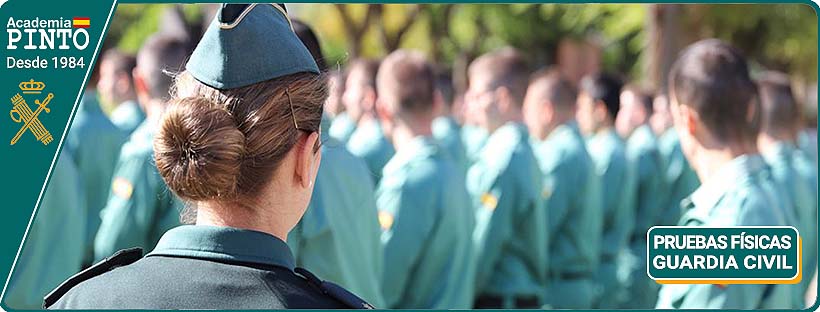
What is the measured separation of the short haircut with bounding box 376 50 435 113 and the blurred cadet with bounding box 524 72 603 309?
1.54 metres

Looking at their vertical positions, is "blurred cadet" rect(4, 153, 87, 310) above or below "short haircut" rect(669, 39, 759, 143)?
below

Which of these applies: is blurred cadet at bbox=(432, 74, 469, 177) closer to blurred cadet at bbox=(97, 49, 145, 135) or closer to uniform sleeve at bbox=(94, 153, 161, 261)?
blurred cadet at bbox=(97, 49, 145, 135)

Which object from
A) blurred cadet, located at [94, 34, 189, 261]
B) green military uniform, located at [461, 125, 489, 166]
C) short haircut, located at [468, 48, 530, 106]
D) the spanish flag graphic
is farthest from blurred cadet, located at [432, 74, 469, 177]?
the spanish flag graphic

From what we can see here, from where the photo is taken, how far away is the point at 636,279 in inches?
311

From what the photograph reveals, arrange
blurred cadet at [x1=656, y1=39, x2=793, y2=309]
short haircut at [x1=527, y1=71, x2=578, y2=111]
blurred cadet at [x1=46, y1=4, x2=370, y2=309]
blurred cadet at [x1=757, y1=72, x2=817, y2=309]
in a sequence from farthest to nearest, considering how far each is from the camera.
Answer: short haircut at [x1=527, y1=71, x2=578, y2=111], blurred cadet at [x1=757, y1=72, x2=817, y2=309], blurred cadet at [x1=656, y1=39, x2=793, y2=309], blurred cadet at [x1=46, y1=4, x2=370, y2=309]

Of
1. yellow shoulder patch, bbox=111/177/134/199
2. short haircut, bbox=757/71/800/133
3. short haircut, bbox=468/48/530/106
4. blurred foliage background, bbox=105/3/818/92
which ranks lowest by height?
yellow shoulder patch, bbox=111/177/134/199

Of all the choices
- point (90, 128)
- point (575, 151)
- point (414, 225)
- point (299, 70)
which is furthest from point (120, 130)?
point (299, 70)

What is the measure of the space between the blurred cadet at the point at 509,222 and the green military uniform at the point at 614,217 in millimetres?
1190

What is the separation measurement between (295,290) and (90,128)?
370 cm

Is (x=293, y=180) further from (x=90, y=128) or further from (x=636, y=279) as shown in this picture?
(x=636, y=279)

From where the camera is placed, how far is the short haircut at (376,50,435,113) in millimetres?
5523

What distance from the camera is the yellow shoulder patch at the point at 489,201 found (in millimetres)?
6219

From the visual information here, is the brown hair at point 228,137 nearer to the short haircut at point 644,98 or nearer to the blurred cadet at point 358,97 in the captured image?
the blurred cadet at point 358,97

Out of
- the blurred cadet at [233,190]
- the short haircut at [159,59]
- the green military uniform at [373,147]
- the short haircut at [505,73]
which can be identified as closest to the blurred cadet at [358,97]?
the green military uniform at [373,147]
